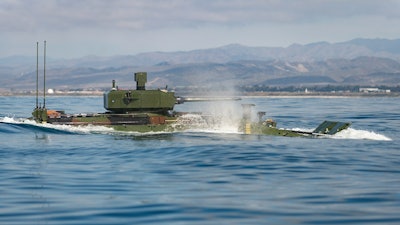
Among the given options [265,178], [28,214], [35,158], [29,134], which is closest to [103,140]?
[29,134]

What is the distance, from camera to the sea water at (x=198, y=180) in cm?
1803

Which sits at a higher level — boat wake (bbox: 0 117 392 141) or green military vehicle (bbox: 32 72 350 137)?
green military vehicle (bbox: 32 72 350 137)

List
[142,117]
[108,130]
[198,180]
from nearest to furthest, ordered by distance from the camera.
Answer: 1. [198,180]
2. [108,130]
3. [142,117]

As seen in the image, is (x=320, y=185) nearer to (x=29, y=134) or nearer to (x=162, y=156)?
(x=162, y=156)

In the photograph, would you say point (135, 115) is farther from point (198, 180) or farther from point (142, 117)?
point (198, 180)

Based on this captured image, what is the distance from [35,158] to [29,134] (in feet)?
46.7

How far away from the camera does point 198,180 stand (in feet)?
79.7

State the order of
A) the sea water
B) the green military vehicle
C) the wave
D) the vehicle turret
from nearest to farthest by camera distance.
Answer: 1. the sea water
2. the wave
3. the green military vehicle
4. the vehicle turret

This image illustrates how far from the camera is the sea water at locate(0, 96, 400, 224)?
18.0 m

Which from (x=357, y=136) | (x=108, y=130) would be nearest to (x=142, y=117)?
(x=108, y=130)

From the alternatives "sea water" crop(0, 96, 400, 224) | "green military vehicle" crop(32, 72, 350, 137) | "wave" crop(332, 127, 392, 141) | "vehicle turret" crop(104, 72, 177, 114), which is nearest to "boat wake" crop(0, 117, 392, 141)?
"wave" crop(332, 127, 392, 141)

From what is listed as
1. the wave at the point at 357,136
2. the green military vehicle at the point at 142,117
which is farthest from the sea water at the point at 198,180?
the green military vehicle at the point at 142,117

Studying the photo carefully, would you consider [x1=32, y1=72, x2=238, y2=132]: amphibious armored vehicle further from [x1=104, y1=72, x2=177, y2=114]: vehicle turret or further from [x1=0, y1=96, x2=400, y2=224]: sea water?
[x1=0, y1=96, x2=400, y2=224]: sea water

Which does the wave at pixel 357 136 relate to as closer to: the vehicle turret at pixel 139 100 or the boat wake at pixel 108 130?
the boat wake at pixel 108 130
